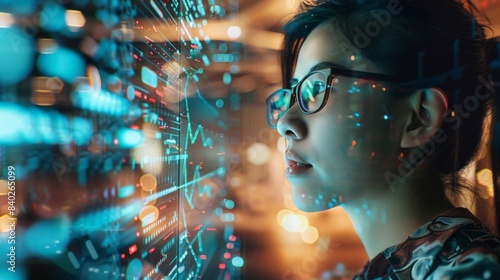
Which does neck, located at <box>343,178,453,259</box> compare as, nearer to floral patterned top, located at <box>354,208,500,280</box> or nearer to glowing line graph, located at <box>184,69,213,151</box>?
floral patterned top, located at <box>354,208,500,280</box>

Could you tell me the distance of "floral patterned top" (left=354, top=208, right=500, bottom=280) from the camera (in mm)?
711

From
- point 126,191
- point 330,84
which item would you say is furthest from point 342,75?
point 126,191

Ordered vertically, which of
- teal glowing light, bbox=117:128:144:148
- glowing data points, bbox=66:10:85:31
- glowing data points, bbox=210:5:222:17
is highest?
glowing data points, bbox=210:5:222:17

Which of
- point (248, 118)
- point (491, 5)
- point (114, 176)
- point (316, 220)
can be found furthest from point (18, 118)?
point (491, 5)

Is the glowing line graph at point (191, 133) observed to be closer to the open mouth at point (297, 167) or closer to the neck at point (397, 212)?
the open mouth at point (297, 167)

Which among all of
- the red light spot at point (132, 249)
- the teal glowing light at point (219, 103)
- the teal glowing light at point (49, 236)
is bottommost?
the red light spot at point (132, 249)

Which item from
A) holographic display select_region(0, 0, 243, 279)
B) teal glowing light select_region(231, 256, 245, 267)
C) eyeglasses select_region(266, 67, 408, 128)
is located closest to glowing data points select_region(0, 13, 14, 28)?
holographic display select_region(0, 0, 243, 279)

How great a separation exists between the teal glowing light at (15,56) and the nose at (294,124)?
0.50 metres

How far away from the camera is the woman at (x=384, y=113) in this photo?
0.86 metres

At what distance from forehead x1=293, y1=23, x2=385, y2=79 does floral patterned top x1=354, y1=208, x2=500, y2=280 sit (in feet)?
1.01

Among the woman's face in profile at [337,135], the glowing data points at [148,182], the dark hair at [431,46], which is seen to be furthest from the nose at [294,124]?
the glowing data points at [148,182]

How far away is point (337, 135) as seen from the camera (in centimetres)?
91

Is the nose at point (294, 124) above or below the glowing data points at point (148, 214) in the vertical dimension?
above

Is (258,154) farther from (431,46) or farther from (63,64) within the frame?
(63,64)
